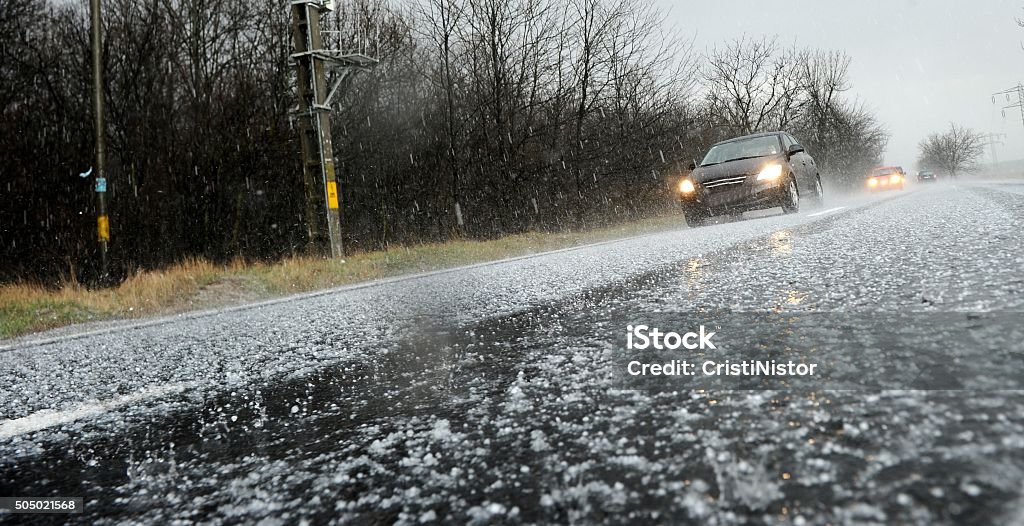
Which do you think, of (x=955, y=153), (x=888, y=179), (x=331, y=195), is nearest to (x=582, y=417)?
(x=331, y=195)

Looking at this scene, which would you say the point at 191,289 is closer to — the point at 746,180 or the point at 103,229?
the point at 103,229

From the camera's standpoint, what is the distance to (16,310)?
6859 millimetres

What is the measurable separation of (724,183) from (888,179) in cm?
3366

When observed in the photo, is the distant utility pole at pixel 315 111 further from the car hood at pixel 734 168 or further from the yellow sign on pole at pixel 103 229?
the car hood at pixel 734 168

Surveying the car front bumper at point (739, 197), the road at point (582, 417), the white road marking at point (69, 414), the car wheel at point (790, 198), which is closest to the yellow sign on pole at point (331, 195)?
the car front bumper at point (739, 197)

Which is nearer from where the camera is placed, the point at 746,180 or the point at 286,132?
the point at 746,180

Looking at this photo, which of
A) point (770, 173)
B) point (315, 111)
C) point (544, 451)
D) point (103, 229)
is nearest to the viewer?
point (544, 451)

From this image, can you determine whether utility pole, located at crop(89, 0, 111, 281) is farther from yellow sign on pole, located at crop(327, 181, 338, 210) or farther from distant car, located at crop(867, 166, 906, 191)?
distant car, located at crop(867, 166, 906, 191)

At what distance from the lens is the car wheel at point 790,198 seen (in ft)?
34.2

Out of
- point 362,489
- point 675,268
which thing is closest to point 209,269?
point 675,268

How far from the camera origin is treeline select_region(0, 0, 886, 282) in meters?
16.4

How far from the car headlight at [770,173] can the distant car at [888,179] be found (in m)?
32.5

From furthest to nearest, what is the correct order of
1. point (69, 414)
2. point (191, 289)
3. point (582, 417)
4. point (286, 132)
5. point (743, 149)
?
point (286, 132) < point (743, 149) < point (191, 289) < point (69, 414) < point (582, 417)

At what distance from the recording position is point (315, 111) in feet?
38.9
